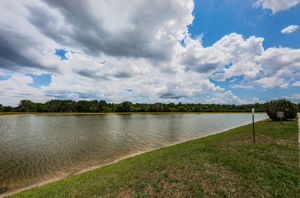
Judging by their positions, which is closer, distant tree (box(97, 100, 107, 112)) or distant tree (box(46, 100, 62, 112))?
distant tree (box(97, 100, 107, 112))

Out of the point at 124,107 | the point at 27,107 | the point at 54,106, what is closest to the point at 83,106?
the point at 54,106

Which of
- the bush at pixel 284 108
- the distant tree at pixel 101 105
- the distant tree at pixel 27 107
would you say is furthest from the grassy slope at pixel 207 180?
the distant tree at pixel 27 107

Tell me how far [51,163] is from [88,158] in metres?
2.68

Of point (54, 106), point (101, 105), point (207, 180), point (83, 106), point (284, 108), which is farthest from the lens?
point (54, 106)

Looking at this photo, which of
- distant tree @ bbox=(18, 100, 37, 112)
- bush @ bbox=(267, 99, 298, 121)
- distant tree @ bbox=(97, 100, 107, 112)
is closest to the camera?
bush @ bbox=(267, 99, 298, 121)

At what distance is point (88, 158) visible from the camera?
1108 cm

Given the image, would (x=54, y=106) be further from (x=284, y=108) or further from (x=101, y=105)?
(x=284, y=108)

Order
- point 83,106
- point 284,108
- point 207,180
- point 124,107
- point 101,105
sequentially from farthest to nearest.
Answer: point 101,105 < point 83,106 < point 124,107 < point 284,108 < point 207,180

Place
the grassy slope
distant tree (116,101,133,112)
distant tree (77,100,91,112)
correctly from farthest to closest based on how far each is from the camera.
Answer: distant tree (77,100,91,112) < distant tree (116,101,133,112) < the grassy slope

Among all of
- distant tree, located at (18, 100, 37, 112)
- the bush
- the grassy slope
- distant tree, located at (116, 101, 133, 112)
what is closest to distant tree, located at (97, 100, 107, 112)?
distant tree, located at (116, 101, 133, 112)

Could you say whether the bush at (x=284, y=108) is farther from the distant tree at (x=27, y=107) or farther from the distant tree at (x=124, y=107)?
the distant tree at (x=27, y=107)

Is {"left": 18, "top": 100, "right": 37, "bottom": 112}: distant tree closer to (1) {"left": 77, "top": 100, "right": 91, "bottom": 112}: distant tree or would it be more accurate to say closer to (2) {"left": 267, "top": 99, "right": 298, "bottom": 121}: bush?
(1) {"left": 77, "top": 100, "right": 91, "bottom": 112}: distant tree

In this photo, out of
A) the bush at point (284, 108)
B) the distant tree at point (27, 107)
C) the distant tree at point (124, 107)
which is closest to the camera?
the bush at point (284, 108)

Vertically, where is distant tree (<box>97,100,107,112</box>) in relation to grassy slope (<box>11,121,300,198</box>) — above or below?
above
